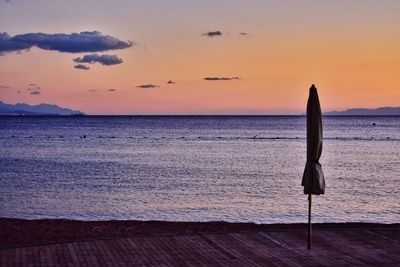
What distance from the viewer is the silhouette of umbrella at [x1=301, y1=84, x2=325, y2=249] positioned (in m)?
9.84

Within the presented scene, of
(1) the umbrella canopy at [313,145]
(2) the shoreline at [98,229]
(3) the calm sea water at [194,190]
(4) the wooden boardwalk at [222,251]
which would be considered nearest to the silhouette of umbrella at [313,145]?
(1) the umbrella canopy at [313,145]

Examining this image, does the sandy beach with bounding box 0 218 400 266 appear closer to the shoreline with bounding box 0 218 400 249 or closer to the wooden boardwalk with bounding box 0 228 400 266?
the wooden boardwalk with bounding box 0 228 400 266

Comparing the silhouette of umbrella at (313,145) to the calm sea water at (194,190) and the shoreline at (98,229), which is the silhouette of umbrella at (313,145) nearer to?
the shoreline at (98,229)

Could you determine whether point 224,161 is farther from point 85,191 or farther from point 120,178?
point 85,191

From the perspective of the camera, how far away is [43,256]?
9914 mm

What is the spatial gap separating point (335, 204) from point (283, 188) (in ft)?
21.2

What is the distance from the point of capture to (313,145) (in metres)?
9.88

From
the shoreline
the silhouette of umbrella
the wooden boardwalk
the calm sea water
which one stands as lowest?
the calm sea water

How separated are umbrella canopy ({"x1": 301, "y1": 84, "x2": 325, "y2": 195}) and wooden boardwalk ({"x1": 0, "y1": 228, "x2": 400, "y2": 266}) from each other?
117cm

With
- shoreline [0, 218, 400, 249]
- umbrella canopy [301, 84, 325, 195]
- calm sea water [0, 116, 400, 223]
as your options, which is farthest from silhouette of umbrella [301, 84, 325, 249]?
calm sea water [0, 116, 400, 223]

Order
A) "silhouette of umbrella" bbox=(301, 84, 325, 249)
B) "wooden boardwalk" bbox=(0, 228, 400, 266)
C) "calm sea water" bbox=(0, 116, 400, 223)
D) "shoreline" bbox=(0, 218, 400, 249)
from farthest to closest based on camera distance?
"calm sea water" bbox=(0, 116, 400, 223) < "shoreline" bbox=(0, 218, 400, 249) < "silhouette of umbrella" bbox=(301, 84, 325, 249) < "wooden boardwalk" bbox=(0, 228, 400, 266)

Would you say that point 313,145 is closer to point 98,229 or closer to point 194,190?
point 98,229

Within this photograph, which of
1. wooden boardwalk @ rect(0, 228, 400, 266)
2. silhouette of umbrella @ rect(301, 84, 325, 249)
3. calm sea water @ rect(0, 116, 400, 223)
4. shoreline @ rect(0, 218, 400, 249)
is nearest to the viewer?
wooden boardwalk @ rect(0, 228, 400, 266)

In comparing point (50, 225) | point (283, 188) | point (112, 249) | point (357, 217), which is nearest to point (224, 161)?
point (283, 188)
